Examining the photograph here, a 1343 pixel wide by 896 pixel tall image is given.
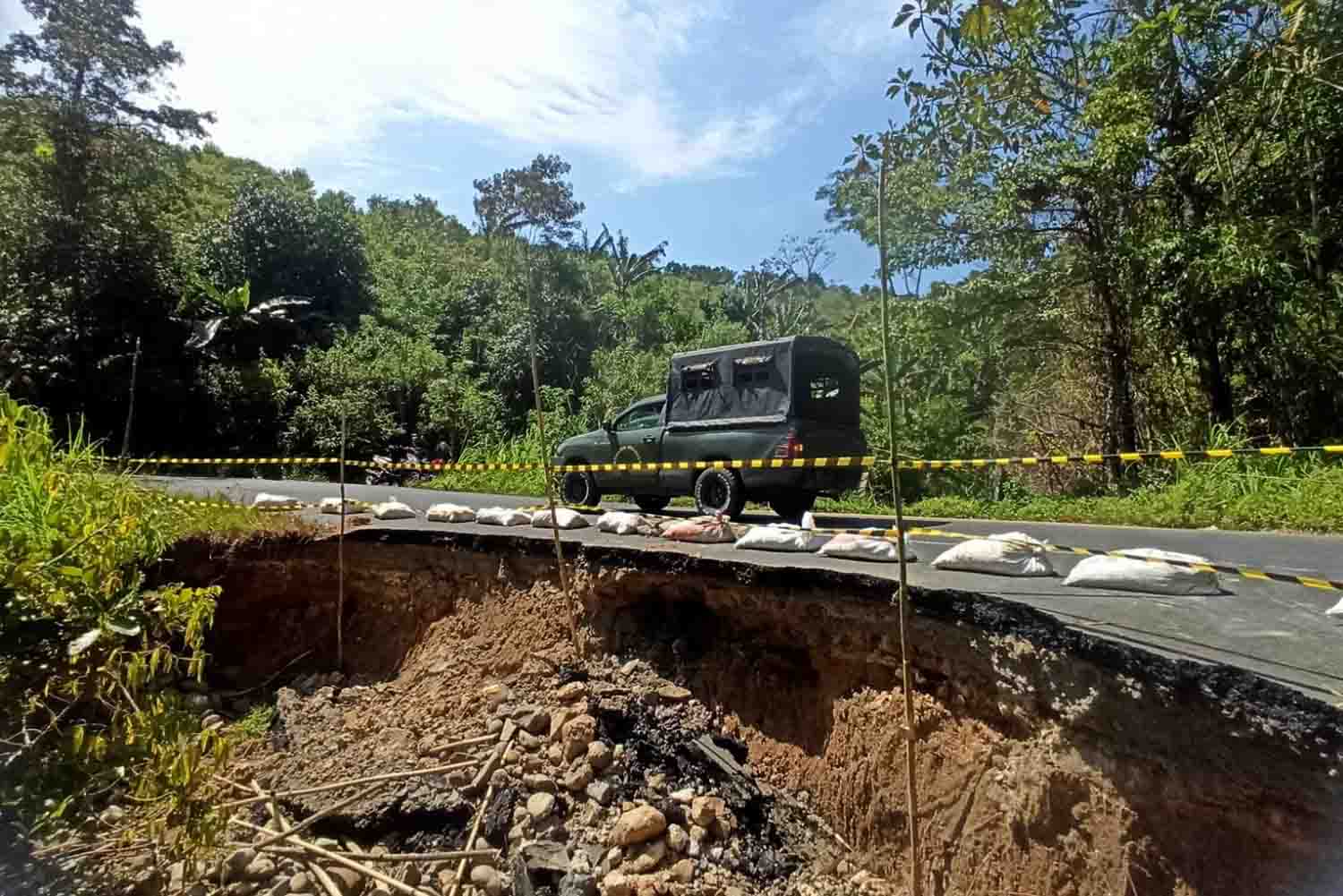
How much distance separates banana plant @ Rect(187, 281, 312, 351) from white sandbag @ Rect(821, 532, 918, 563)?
1725 cm

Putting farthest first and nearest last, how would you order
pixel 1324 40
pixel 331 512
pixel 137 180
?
1. pixel 137 180
2. pixel 331 512
3. pixel 1324 40

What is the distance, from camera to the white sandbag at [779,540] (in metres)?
4.60

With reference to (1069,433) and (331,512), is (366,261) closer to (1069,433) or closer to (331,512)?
(331,512)

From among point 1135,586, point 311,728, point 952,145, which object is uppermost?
point 952,145

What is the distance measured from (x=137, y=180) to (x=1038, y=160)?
58.2ft

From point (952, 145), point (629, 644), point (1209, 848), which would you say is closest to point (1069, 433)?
point (952, 145)

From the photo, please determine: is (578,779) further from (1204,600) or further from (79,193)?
(79,193)

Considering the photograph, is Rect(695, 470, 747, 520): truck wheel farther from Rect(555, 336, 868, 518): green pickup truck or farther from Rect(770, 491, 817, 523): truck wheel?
Rect(770, 491, 817, 523): truck wheel

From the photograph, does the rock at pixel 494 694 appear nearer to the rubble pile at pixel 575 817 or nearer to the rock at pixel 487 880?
the rubble pile at pixel 575 817

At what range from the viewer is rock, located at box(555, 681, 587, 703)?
4.19 meters

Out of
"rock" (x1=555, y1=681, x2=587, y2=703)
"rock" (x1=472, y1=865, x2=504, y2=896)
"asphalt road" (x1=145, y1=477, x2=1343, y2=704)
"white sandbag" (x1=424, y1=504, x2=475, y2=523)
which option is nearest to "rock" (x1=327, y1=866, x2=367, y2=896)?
"rock" (x1=472, y1=865, x2=504, y2=896)

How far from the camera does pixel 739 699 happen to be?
398 cm

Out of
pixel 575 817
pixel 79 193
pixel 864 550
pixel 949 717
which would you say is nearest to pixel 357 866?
pixel 575 817

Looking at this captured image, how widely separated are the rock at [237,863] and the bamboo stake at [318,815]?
2.4 inches
